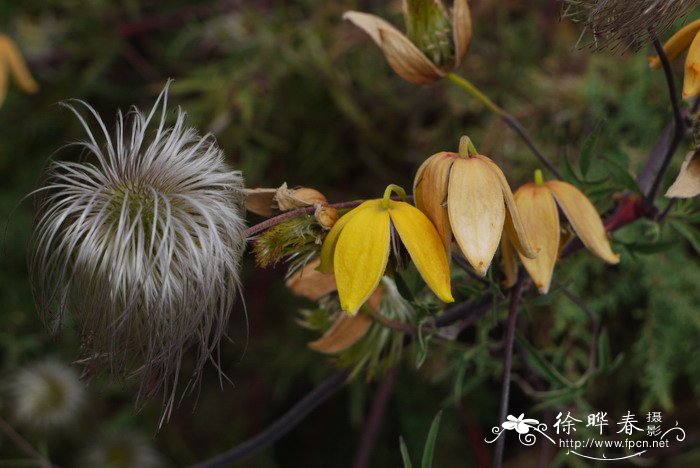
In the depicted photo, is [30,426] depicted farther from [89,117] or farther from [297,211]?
[297,211]

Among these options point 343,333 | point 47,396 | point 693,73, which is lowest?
point 47,396

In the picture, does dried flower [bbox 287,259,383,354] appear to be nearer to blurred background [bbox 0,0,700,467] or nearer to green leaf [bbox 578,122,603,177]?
green leaf [bbox 578,122,603,177]

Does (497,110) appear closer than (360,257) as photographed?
No

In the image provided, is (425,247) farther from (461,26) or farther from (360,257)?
(461,26)

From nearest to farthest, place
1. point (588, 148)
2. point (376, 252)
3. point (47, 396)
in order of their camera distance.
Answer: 1. point (376, 252)
2. point (588, 148)
3. point (47, 396)

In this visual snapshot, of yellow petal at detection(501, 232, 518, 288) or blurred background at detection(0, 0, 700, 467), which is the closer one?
yellow petal at detection(501, 232, 518, 288)

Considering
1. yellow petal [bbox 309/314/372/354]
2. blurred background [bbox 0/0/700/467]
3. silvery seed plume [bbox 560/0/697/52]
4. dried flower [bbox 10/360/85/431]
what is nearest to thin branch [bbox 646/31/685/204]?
silvery seed plume [bbox 560/0/697/52]

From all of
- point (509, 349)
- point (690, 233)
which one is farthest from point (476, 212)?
point (690, 233)
